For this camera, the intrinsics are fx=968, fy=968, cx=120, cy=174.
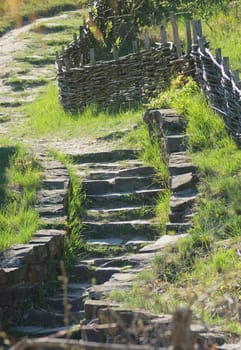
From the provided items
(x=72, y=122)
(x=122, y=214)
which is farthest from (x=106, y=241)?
(x=72, y=122)

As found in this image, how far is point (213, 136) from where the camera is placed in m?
11.5

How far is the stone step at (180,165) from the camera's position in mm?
10875

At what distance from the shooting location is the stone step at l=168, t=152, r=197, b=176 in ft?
35.7

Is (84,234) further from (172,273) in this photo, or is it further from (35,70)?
(35,70)

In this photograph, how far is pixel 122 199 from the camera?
37.7ft

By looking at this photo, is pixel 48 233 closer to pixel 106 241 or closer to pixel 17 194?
pixel 106 241

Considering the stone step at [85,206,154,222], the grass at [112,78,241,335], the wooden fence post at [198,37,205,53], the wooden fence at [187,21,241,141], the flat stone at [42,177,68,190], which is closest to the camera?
the grass at [112,78,241,335]

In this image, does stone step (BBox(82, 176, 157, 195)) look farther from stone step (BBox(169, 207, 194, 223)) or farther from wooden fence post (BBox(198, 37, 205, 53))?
wooden fence post (BBox(198, 37, 205, 53))

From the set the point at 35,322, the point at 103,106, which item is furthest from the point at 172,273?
the point at 103,106

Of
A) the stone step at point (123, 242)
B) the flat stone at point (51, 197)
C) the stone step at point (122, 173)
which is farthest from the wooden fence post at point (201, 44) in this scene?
the stone step at point (123, 242)

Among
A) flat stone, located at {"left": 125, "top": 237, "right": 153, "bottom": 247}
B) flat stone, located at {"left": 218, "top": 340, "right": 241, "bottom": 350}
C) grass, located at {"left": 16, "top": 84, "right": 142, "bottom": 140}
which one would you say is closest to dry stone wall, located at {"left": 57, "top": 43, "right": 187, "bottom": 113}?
grass, located at {"left": 16, "top": 84, "right": 142, "bottom": 140}

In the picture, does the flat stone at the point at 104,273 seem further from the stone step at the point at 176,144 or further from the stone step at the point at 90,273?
the stone step at the point at 176,144

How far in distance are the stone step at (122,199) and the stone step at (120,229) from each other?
54 centimetres

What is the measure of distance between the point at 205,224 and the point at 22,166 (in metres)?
3.44
